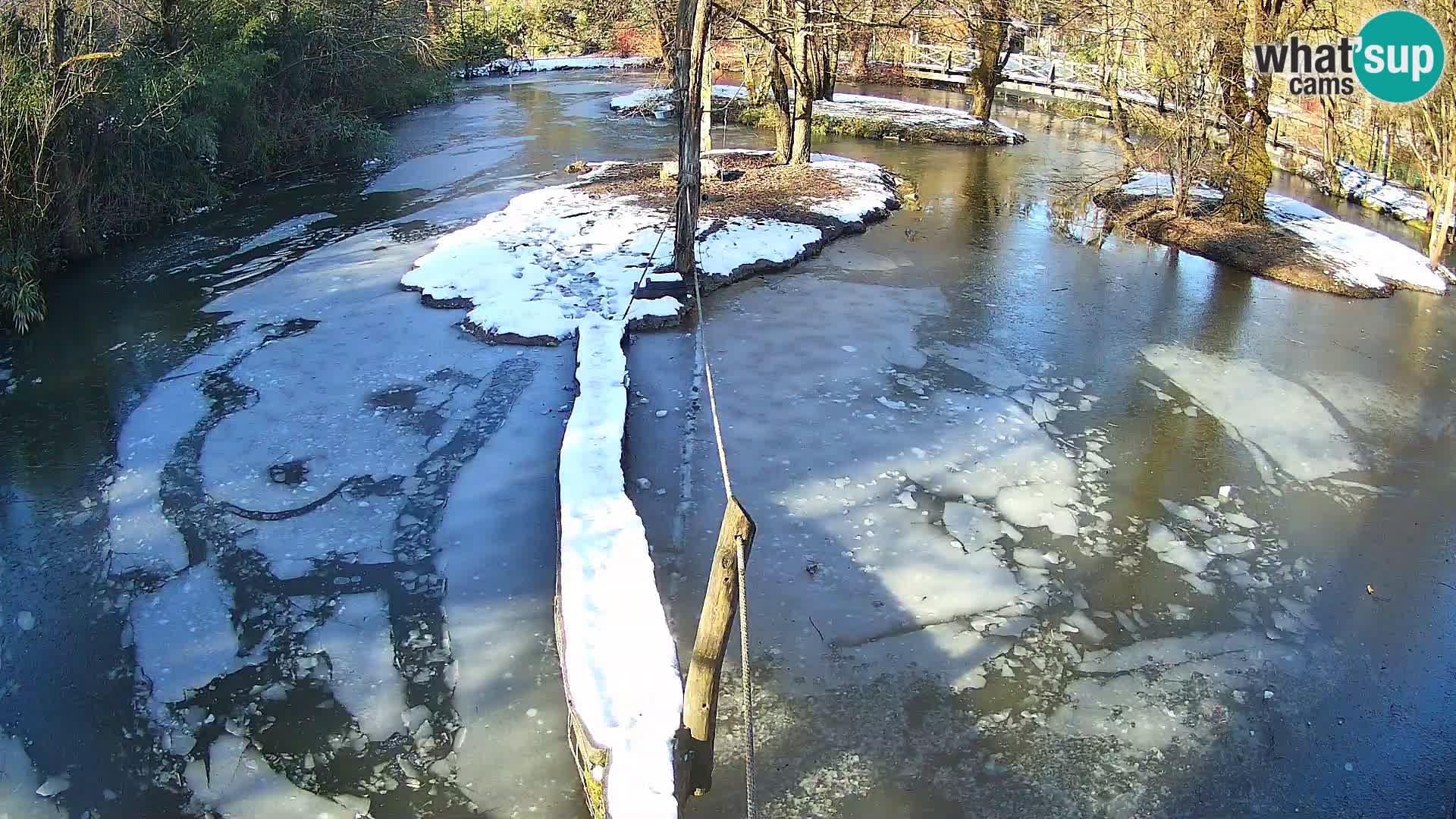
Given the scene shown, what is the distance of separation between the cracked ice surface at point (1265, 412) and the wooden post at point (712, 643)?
4.82 m

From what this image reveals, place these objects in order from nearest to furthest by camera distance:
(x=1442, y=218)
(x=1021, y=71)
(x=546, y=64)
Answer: (x=1442, y=218)
(x=1021, y=71)
(x=546, y=64)

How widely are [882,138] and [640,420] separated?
15177 mm

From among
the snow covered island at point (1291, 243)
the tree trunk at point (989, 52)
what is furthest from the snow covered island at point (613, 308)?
the tree trunk at point (989, 52)

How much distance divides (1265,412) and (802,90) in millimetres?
9875

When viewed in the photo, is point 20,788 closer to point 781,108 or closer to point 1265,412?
point 1265,412

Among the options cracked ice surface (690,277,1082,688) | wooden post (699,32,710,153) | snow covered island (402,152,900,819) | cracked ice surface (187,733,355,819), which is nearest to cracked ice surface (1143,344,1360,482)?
cracked ice surface (690,277,1082,688)

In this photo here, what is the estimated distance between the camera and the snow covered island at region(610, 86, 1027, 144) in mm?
20688

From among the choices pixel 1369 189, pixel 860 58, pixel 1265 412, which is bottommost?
pixel 1265 412

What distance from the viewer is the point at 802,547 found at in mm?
5887

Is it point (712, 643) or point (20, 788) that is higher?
point (712, 643)

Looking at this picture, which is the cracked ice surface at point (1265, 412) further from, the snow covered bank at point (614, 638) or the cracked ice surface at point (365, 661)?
the cracked ice surface at point (365, 661)

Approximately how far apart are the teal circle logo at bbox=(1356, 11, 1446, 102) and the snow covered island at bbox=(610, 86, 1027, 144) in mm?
8155

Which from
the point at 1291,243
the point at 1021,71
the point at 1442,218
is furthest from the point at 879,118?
the point at 1442,218

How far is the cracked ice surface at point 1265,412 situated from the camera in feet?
23.3
